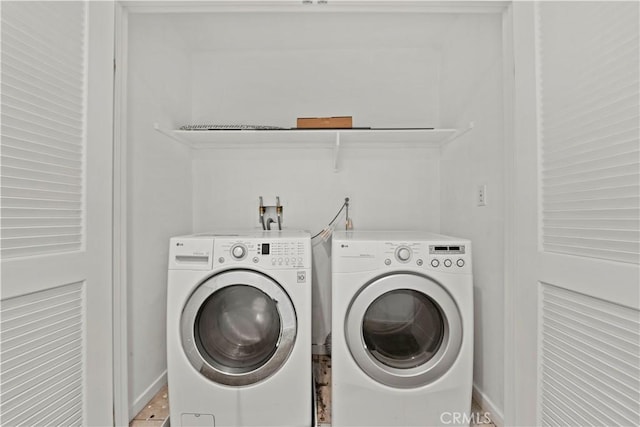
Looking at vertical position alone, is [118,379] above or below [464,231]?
below

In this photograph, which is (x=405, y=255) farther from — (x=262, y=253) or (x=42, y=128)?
(x=42, y=128)

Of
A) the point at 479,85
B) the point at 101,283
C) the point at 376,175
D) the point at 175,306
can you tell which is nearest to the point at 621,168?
the point at 479,85

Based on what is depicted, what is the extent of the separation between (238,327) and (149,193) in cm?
87

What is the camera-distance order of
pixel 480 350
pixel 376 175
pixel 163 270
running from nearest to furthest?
pixel 480 350 → pixel 163 270 → pixel 376 175

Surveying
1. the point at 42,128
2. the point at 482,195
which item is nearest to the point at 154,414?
the point at 42,128

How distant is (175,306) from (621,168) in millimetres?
1693

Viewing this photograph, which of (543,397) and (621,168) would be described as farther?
(543,397)

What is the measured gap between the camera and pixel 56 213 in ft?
3.48

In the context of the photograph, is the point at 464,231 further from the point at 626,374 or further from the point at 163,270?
the point at 163,270

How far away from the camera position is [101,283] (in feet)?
4.06

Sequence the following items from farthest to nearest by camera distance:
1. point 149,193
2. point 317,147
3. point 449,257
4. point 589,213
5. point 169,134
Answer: point 317,147 < point 169,134 < point 149,193 < point 449,257 < point 589,213

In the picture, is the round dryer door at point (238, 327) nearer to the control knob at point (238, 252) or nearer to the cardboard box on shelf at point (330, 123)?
the control knob at point (238, 252)

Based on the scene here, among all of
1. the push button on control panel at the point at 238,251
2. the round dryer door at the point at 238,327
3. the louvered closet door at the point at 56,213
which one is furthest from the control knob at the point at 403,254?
the louvered closet door at the point at 56,213

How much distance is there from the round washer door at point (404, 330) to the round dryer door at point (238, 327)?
1.08 feet
